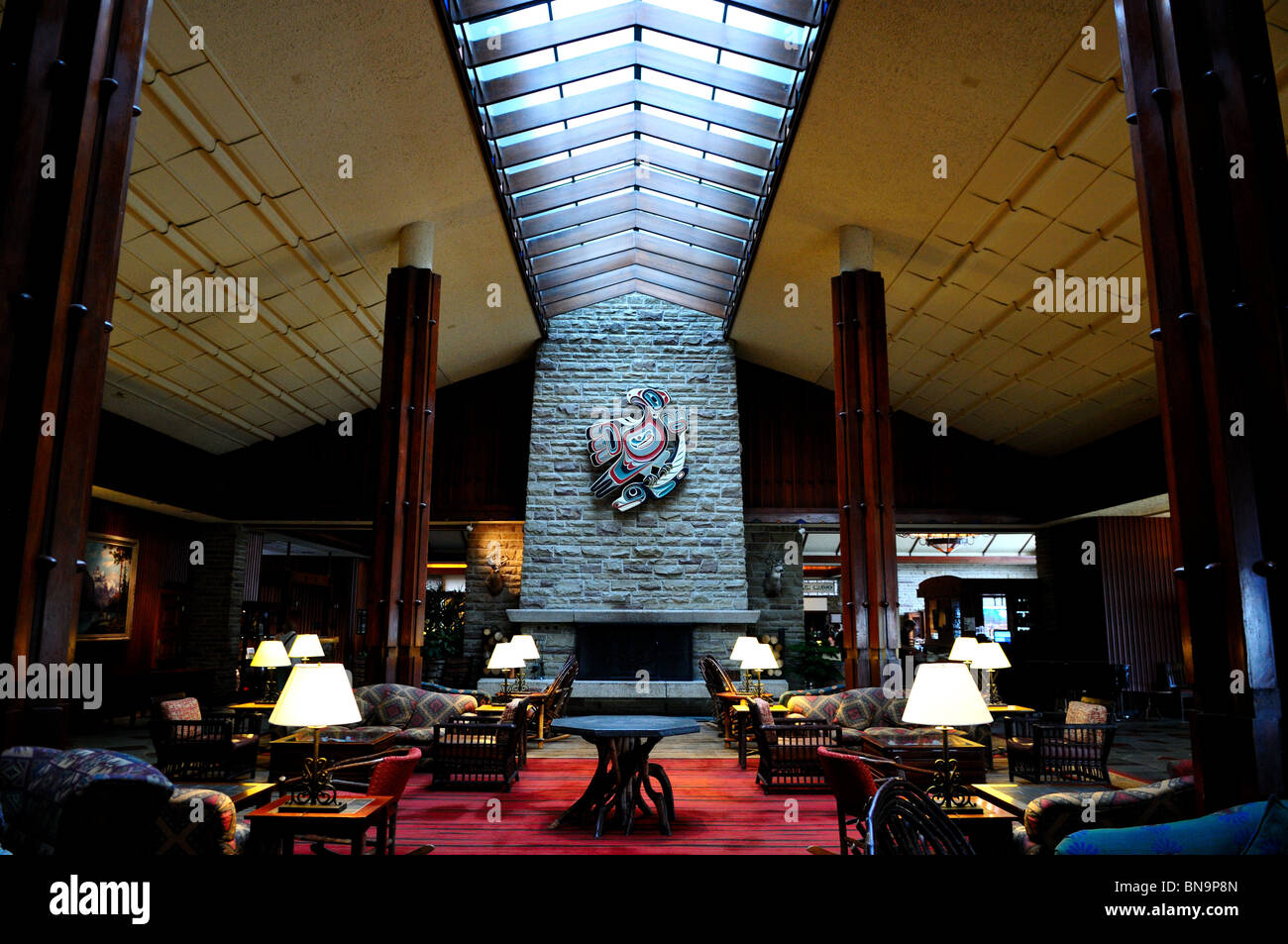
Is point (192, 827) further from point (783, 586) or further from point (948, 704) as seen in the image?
point (783, 586)

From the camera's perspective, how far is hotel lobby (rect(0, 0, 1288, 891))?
266cm

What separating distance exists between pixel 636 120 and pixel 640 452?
5.08m

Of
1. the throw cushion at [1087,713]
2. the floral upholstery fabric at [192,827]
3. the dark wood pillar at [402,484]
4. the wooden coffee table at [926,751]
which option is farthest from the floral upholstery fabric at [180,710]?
the throw cushion at [1087,713]

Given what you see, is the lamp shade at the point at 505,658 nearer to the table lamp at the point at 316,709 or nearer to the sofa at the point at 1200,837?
the table lamp at the point at 316,709

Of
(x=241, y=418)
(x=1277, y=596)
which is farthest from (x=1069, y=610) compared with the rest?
(x=241, y=418)

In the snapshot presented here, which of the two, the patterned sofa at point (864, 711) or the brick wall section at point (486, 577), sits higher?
the brick wall section at point (486, 577)

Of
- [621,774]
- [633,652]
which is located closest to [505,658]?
[621,774]

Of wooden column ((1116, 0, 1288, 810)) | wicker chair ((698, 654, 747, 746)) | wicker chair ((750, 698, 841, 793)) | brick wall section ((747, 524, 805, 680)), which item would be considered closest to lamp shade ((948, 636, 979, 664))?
wicker chair ((750, 698, 841, 793))

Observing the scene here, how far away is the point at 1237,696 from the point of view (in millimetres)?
2525

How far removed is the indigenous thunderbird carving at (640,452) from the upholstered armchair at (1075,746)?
22.0 feet

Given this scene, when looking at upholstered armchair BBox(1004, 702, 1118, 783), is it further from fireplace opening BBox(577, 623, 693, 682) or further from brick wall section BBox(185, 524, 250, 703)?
brick wall section BBox(185, 524, 250, 703)

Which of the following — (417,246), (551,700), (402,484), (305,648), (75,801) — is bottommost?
(551,700)

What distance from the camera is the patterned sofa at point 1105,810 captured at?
10.1ft

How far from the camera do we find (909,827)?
74.1 inches
